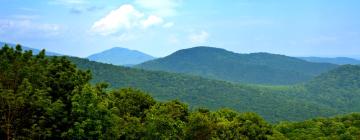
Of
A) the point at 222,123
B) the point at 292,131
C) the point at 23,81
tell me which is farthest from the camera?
the point at 292,131

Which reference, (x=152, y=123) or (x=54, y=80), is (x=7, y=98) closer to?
(x=54, y=80)

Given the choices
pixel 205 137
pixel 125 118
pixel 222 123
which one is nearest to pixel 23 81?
pixel 125 118

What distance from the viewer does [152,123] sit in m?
40.8

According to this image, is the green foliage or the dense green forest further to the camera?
the green foliage

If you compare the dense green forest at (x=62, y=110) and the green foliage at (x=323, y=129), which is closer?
the dense green forest at (x=62, y=110)

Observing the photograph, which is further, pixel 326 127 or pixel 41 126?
pixel 326 127

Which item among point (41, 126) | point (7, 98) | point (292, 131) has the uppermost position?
point (7, 98)

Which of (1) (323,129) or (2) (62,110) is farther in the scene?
(1) (323,129)

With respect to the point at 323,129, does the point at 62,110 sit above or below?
above

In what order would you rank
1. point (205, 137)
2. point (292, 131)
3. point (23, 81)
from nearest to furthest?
1. point (23, 81)
2. point (205, 137)
3. point (292, 131)

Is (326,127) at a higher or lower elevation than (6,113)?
lower

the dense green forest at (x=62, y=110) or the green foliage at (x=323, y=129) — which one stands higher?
the dense green forest at (x=62, y=110)

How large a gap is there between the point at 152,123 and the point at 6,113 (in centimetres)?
1213

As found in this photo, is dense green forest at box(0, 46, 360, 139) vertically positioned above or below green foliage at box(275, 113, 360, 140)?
above
